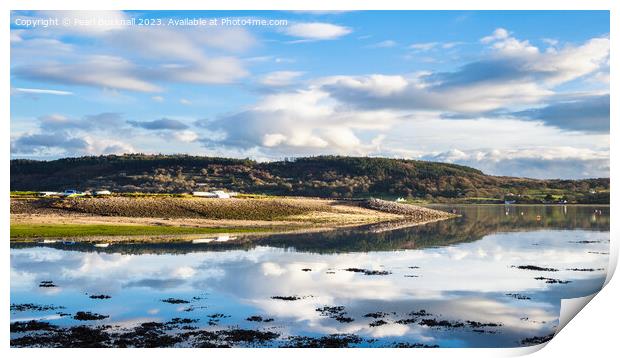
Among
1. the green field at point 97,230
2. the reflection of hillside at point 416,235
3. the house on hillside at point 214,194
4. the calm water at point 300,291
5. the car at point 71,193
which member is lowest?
Answer: the calm water at point 300,291

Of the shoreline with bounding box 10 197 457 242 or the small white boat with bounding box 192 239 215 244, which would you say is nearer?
the small white boat with bounding box 192 239 215 244

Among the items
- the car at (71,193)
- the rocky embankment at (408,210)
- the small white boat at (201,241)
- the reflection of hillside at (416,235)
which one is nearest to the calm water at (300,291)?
the reflection of hillside at (416,235)

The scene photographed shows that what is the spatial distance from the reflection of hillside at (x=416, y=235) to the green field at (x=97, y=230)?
3333mm

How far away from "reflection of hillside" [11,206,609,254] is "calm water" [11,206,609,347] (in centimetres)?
27

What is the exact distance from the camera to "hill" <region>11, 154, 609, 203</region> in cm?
5425

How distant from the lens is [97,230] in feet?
130

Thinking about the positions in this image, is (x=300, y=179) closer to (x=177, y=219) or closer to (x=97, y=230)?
(x=177, y=219)

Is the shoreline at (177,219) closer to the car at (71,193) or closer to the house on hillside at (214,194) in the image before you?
the car at (71,193)

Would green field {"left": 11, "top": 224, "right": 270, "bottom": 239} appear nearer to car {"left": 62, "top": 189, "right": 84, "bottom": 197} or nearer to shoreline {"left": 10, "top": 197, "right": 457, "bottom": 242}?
shoreline {"left": 10, "top": 197, "right": 457, "bottom": 242}

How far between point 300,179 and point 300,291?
126 feet

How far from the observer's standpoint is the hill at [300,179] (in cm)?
5425

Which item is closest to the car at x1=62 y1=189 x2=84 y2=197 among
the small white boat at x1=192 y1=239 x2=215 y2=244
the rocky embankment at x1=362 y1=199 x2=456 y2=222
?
the small white boat at x1=192 y1=239 x2=215 y2=244
